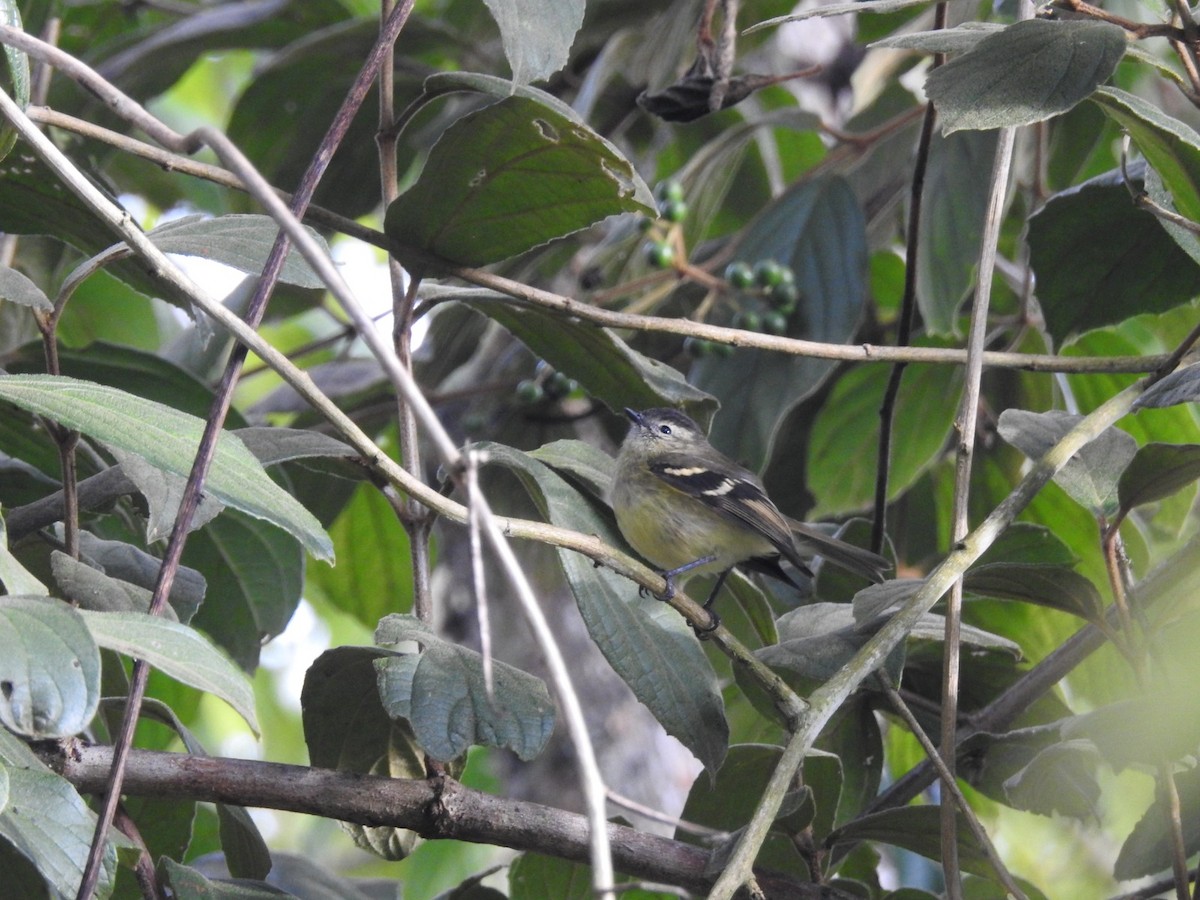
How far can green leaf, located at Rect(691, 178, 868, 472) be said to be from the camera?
3.44 meters

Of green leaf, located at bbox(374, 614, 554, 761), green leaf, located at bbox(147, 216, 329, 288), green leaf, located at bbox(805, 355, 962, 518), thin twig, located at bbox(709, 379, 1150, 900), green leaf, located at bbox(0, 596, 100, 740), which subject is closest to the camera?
green leaf, located at bbox(0, 596, 100, 740)

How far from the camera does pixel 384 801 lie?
1860mm

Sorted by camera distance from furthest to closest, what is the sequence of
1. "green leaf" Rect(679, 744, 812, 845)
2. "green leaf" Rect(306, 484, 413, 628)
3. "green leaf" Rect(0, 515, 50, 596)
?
"green leaf" Rect(306, 484, 413, 628) < "green leaf" Rect(679, 744, 812, 845) < "green leaf" Rect(0, 515, 50, 596)

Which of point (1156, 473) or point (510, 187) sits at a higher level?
point (510, 187)

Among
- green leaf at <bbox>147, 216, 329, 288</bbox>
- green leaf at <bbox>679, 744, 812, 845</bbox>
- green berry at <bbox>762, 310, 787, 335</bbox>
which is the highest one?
green leaf at <bbox>147, 216, 329, 288</bbox>

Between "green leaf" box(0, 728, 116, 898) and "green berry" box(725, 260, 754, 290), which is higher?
"green berry" box(725, 260, 754, 290)

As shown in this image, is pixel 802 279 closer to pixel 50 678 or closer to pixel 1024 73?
pixel 1024 73

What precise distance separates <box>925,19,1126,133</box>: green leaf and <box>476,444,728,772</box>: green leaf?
918mm

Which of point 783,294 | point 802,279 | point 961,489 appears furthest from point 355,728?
point 802,279

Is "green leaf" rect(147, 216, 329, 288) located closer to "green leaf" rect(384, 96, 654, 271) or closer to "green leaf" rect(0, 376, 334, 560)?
"green leaf" rect(384, 96, 654, 271)

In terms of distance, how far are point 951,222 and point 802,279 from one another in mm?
511

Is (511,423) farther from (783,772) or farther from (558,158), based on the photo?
(783,772)

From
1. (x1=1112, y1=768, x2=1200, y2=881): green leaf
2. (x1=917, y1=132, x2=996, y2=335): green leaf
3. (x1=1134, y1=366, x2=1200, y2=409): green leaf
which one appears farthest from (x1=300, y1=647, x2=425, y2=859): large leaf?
(x1=917, y1=132, x2=996, y2=335): green leaf

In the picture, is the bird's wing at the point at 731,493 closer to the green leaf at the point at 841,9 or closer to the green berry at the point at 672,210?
the green berry at the point at 672,210
